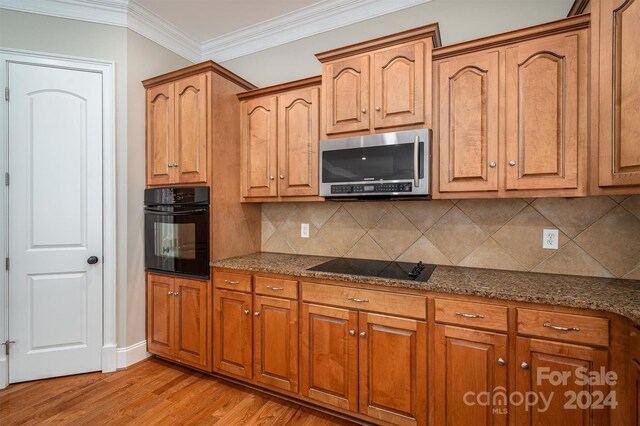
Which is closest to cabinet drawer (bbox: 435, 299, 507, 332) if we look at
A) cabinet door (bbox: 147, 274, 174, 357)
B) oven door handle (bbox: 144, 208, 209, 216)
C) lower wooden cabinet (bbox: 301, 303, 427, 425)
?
lower wooden cabinet (bbox: 301, 303, 427, 425)

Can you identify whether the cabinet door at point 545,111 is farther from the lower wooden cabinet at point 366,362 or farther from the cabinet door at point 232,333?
the cabinet door at point 232,333

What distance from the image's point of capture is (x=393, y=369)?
175 centimetres

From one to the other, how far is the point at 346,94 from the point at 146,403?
2.54 metres

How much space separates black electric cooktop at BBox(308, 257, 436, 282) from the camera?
187 cm

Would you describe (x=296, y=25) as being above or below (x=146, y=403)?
above

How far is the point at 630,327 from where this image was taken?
1.28 m

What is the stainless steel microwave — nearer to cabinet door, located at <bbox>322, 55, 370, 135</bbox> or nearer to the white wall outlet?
cabinet door, located at <bbox>322, 55, 370, 135</bbox>

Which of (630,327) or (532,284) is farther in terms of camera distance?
(532,284)

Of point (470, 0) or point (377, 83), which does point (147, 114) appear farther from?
point (470, 0)

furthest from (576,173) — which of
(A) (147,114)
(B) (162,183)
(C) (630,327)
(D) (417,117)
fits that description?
(A) (147,114)

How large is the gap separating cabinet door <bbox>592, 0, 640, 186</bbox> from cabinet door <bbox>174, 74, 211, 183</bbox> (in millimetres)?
2443

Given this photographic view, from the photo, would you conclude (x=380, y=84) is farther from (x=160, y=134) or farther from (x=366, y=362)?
(x=160, y=134)

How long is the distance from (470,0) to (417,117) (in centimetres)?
107

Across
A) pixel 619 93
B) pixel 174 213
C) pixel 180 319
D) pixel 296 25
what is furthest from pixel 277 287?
pixel 296 25
